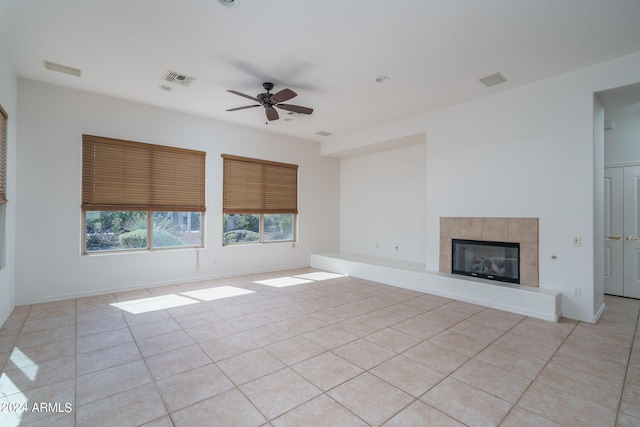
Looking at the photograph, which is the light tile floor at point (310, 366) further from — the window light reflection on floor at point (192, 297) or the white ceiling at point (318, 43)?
the white ceiling at point (318, 43)

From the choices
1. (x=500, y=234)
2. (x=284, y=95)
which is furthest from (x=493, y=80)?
(x=284, y=95)

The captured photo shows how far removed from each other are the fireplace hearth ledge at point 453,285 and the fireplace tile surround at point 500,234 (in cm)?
23

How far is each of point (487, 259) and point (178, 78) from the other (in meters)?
5.17

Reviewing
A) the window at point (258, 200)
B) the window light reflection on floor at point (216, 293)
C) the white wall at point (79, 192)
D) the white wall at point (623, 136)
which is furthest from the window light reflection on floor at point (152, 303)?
the white wall at point (623, 136)

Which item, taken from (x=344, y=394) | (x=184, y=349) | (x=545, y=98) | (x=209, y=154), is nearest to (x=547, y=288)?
(x=545, y=98)

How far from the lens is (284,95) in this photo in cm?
380

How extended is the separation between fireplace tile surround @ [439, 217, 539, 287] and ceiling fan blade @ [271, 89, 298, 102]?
319 centimetres

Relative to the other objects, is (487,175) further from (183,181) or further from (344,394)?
(183,181)

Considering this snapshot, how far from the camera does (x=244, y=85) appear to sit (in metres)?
4.23

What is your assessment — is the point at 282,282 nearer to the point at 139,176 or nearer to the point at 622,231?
the point at 139,176

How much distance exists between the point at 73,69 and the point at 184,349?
375 centimetres

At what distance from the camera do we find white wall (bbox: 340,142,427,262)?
624 centimetres

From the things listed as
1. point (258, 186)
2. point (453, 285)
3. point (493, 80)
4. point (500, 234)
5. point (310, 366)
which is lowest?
point (310, 366)

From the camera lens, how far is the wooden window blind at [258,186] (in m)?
6.05
